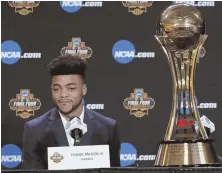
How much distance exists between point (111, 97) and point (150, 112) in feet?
0.84

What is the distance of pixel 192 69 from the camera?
1.68m

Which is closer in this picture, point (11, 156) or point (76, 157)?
point (76, 157)

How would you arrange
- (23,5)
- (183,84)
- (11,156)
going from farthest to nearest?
(23,5)
(11,156)
(183,84)

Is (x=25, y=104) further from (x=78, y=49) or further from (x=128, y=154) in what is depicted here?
(x=128, y=154)

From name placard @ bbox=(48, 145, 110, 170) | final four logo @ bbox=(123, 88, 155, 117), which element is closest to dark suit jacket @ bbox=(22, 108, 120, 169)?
final four logo @ bbox=(123, 88, 155, 117)

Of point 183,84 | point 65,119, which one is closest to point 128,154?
point 65,119

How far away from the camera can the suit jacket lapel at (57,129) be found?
368 cm

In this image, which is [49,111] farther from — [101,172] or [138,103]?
[101,172]

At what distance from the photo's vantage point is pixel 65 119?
149 inches

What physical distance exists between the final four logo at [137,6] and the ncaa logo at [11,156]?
1096 mm

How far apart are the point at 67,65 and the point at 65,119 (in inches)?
13.3

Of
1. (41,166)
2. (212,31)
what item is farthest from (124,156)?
(212,31)

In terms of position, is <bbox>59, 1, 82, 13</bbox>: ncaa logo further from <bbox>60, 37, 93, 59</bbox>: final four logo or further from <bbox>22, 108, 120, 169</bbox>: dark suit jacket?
<bbox>22, 108, 120, 169</bbox>: dark suit jacket

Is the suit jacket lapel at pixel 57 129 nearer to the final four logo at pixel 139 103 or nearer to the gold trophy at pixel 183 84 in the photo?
the final four logo at pixel 139 103
